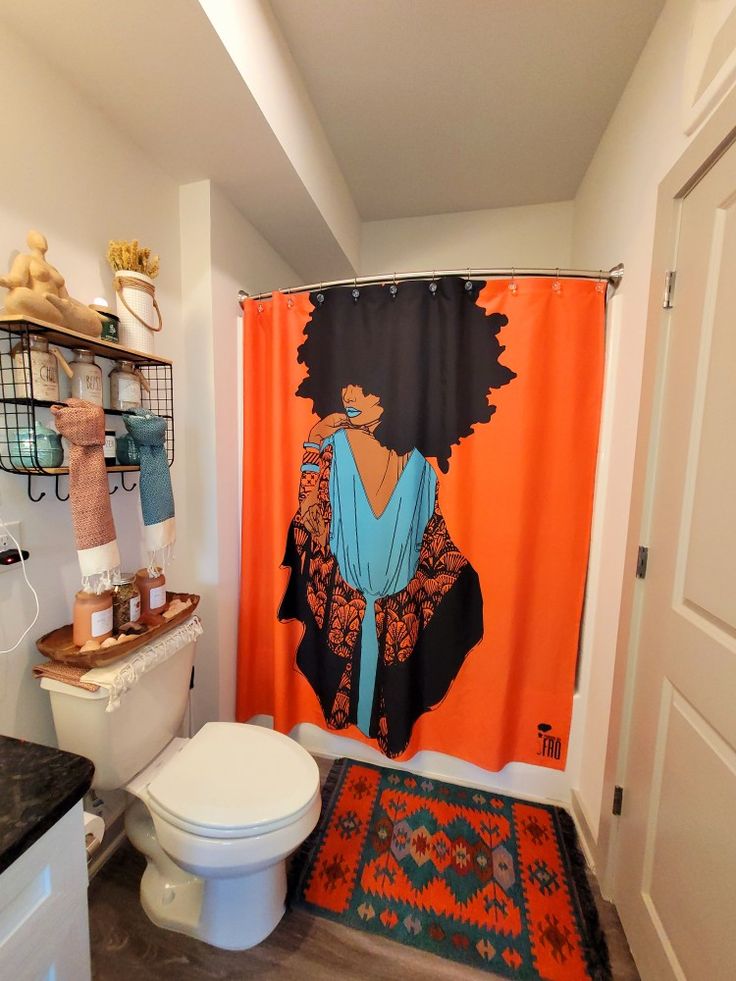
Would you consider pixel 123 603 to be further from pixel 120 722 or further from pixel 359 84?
pixel 359 84

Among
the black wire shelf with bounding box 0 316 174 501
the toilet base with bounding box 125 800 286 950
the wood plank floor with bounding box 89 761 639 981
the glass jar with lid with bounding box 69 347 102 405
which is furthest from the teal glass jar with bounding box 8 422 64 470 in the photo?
the wood plank floor with bounding box 89 761 639 981

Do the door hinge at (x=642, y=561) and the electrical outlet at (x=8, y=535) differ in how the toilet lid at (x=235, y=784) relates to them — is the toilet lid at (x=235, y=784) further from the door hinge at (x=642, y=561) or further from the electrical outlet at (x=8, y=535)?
the door hinge at (x=642, y=561)

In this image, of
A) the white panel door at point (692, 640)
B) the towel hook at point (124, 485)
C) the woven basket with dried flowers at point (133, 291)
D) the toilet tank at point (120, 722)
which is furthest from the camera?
the towel hook at point (124, 485)

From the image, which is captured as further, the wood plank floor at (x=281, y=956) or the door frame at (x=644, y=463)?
the wood plank floor at (x=281, y=956)

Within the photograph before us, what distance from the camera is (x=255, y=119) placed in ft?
3.62

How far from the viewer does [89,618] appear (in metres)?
0.98

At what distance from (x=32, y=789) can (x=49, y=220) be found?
1271 mm

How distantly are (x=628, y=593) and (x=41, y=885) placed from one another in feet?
4.44

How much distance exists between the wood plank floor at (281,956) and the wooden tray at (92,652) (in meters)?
0.77

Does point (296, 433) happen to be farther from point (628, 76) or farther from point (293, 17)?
point (628, 76)

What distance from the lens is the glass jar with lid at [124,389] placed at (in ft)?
3.69

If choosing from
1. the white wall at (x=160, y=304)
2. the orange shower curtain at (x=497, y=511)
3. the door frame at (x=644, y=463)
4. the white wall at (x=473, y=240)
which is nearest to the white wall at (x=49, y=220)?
the white wall at (x=160, y=304)

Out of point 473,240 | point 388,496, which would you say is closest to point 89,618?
point 388,496

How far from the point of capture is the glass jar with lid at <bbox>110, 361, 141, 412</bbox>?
1.12 meters
